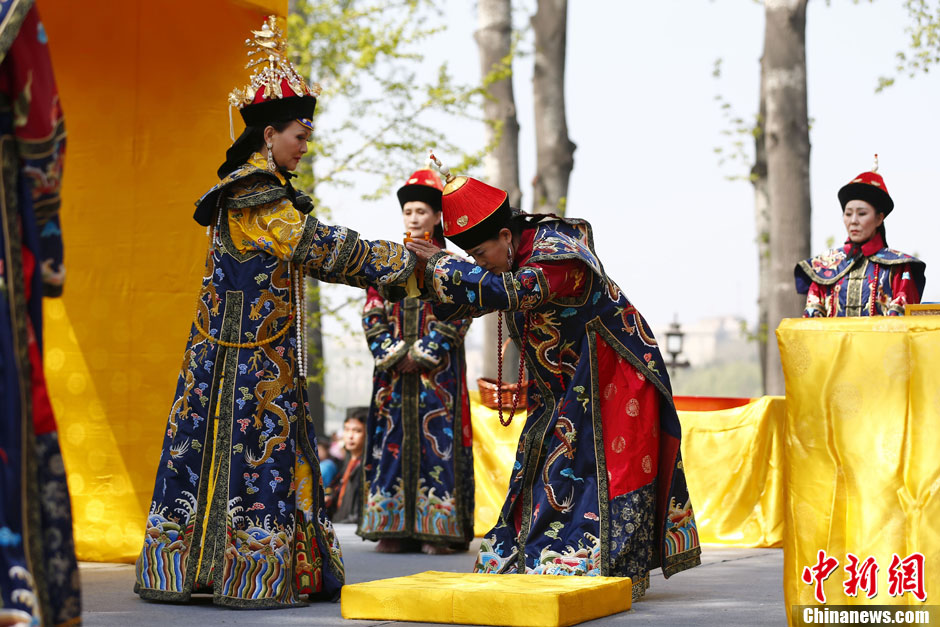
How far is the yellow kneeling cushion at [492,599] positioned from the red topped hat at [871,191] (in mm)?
3294

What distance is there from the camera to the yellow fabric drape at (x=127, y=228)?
17.9 ft

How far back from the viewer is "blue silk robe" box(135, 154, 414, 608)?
398cm

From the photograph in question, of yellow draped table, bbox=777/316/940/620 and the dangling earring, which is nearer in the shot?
yellow draped table, bbox=777/316/940/620

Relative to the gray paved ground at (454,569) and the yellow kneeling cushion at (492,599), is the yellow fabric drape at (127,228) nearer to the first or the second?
the gray paved ground at (454,569)

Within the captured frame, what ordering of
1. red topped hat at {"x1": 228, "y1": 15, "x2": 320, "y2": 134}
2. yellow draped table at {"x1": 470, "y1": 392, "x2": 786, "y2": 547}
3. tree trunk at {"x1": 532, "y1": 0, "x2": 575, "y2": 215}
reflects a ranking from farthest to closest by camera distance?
tree trunk at {"x1": 532, "y1": 0, "x2": 575, "y2": 215} < yellow draped table at {"x1": 470, "y1": 392, "x2": 786, "y2": 547} < red topped hat at {"x1": 228, "y1": 15, "x2": 320, "y2": 134}

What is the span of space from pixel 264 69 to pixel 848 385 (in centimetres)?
223

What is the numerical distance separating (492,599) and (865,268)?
367 cm

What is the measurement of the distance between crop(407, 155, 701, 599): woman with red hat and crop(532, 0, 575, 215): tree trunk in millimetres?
8122

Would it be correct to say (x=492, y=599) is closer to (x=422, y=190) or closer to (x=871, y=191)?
(x=422, y=190)

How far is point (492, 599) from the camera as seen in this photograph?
3545 mm

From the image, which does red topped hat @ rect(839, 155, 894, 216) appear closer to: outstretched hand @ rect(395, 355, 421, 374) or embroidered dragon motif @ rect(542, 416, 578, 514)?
outstretched hand @ rect(395, 355, 421, 374)

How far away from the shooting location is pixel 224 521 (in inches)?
158

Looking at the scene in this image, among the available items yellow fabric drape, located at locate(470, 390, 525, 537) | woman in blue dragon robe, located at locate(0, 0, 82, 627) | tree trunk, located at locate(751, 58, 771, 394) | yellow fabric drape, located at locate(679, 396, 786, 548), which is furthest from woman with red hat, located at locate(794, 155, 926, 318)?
tree trunk, located at locate(751, 58, 771, 394)

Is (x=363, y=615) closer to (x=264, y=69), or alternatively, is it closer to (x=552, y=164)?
(x=264, y=69)
